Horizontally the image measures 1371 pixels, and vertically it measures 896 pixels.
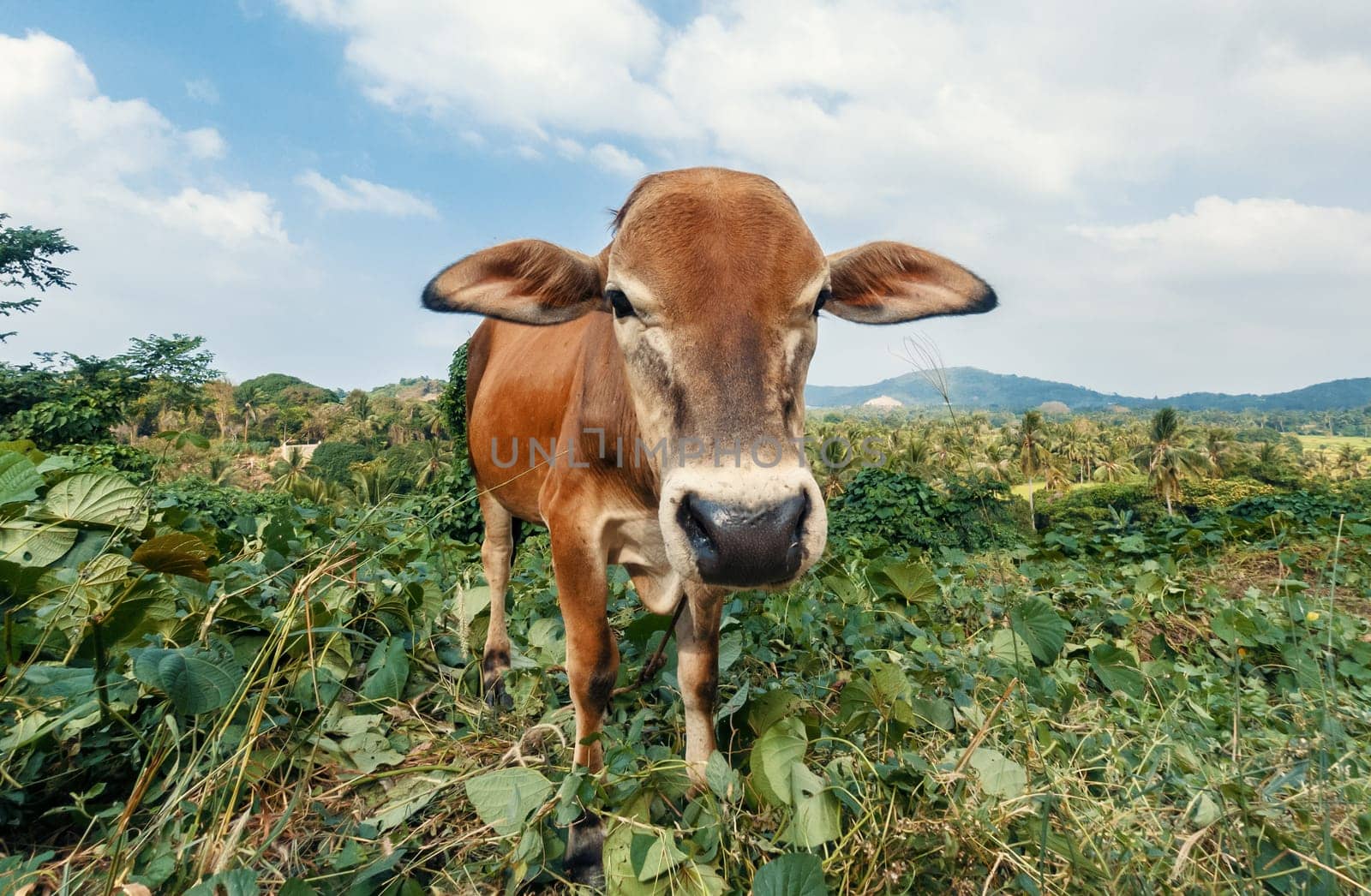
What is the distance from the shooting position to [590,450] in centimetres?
271

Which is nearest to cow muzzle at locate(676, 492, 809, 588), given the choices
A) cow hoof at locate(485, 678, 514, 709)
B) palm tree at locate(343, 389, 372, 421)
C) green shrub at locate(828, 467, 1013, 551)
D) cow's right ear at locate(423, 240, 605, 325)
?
cow's right ear at locate(423, 240, 605, 325)

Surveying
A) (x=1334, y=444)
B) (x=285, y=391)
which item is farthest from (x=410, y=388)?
(x=1334, y=444)

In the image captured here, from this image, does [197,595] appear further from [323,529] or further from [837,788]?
[837,788]

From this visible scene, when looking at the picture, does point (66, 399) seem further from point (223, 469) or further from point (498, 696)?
point (498, 696)

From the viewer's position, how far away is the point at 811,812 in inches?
81.8

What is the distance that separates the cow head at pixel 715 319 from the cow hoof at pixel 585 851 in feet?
4.30

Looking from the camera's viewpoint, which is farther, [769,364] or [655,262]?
[655,262]

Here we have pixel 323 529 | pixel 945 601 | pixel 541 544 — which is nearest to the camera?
pixel 323 529

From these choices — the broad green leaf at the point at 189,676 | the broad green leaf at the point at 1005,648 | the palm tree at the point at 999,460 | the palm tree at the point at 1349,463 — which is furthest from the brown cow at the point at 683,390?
the palm tree at the point at 1349,463

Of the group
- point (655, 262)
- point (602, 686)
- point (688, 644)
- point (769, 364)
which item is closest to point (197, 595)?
point (602, 686)

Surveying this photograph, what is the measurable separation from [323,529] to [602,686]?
3031 mm

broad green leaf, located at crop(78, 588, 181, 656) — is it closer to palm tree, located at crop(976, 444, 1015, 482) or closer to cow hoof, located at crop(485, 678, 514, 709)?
cow hoof, located at crop(485, 678, 514, 709)

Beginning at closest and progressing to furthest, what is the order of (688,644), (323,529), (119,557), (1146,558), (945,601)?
(119,557), (688,644), (323,529), (945,601), (1146,558)

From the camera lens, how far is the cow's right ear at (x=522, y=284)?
7.98 feet
